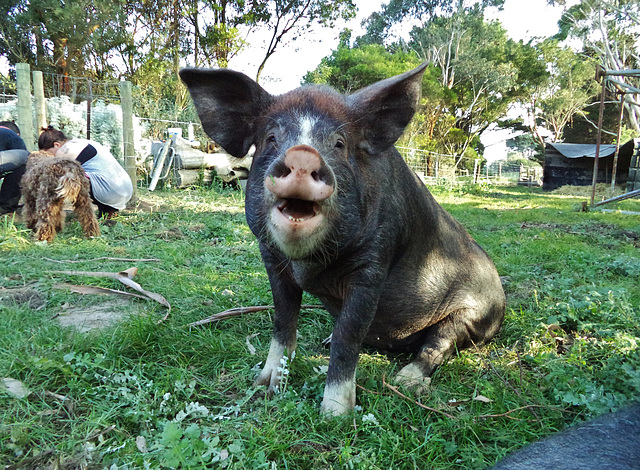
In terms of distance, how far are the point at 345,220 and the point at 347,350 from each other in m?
0.64

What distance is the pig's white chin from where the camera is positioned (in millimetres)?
1856

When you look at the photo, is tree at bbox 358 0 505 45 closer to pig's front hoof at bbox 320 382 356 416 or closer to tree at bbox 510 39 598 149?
tree at bbox 510 39 598 149

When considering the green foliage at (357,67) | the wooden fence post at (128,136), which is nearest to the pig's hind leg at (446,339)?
the wooden fence post at (128,136)

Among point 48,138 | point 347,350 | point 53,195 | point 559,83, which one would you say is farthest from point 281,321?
point 559,83

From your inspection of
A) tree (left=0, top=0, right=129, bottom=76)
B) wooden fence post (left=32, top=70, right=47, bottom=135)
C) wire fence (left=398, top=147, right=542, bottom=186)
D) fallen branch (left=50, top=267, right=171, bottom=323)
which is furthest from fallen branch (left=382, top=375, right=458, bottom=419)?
tree (left=0, top=0, right=129, bottom=76)

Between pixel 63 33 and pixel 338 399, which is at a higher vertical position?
pixel 63 33

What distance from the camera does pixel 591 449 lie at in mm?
1083

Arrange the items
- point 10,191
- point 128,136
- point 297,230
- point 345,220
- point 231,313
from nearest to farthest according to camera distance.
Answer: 1. point 297,230
2. point 345,220
3. point 231,313
4. point 10,191
5. point 128,136

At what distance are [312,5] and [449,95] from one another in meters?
9.55

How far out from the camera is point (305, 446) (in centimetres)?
190

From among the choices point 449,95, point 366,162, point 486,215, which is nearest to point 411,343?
point 366,162

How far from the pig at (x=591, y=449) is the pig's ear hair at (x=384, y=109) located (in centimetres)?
153

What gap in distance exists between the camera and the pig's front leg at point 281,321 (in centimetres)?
247

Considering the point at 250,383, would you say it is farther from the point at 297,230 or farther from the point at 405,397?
the point at 297,230
